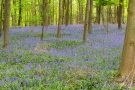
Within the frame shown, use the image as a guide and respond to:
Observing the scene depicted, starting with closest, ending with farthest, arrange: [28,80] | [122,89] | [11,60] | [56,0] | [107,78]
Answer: [122,89], [28,80], [107,78], [11,60], [56,0]

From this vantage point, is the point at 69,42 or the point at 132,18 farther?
the point at 69,42

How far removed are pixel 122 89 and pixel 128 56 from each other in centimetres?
143

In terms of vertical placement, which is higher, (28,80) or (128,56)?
(128,56)

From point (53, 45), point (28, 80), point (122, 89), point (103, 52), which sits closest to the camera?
point (122, 89)

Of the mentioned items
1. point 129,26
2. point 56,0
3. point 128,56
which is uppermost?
point 56,0

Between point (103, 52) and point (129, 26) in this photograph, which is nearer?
point (129, 26)

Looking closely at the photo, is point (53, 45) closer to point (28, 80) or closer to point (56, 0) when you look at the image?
point (28, 80)

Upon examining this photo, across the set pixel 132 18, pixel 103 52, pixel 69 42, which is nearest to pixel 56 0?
pixel 69 42

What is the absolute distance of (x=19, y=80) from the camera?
314 inches

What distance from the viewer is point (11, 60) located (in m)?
11.9

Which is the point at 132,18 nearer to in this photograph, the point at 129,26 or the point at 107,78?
the point at 129,26

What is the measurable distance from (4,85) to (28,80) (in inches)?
35.3

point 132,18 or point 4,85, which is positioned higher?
point 132,18

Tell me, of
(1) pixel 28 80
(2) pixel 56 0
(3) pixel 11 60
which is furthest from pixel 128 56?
(2) pixel 56 0
